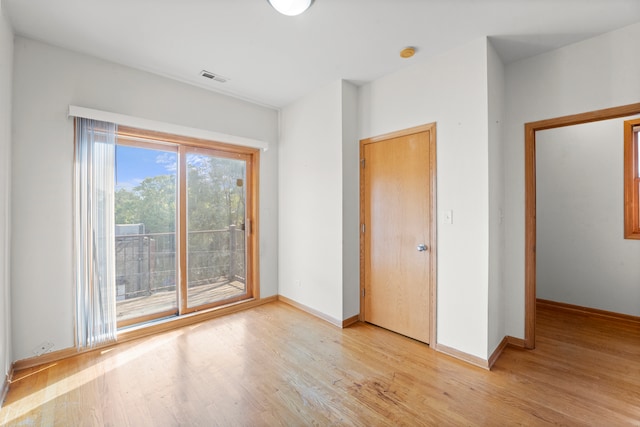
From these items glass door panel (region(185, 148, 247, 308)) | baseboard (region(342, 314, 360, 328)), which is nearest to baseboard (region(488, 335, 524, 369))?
baseboard (region(342, 314, 360, 328))

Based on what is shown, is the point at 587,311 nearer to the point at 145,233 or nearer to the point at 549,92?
the point at 549,92

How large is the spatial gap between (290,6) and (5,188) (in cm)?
238

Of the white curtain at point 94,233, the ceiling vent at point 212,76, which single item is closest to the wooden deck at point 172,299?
the white curtain at point 94,233

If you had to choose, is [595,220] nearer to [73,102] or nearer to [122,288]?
[122,288]

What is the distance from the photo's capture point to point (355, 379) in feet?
6.90

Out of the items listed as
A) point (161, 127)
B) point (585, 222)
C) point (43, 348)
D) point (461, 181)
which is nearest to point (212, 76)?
point (161, 127)

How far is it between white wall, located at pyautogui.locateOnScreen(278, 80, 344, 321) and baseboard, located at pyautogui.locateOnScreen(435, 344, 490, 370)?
3.40ft

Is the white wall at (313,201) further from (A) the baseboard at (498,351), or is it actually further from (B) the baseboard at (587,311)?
(B) the baseboard at (587,311)

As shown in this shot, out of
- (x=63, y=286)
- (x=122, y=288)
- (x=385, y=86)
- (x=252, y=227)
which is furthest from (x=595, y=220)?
(x=63, y=286)

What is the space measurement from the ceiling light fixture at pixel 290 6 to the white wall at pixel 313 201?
1157 millimetres

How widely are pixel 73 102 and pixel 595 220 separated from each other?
561 cm

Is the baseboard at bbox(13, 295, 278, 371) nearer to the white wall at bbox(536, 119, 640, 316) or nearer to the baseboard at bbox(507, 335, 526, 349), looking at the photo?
the baseboard at bbox(507, 335, 526, 349)

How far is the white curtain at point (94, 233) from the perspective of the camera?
2.40 metres

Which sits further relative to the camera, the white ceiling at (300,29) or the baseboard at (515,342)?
the baseboard at (515,342)
